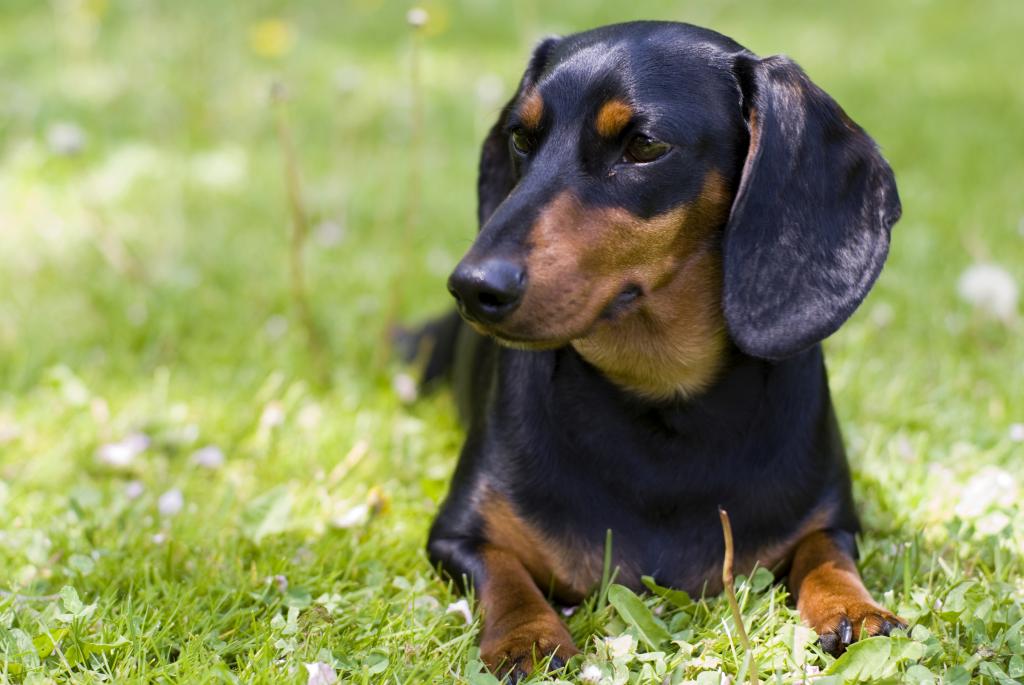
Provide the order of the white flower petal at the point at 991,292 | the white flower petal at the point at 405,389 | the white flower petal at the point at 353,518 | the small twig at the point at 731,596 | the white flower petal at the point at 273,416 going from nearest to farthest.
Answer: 1. the small twig at the point at 731,596
2. the white flower petal at the point at 353,518
3. the white flower petal at the point at 273,416
4. the white flower petal at the point at 405,389
5. the white flower petal at the point at 991,292

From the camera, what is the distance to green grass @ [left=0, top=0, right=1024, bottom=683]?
225 centimetres

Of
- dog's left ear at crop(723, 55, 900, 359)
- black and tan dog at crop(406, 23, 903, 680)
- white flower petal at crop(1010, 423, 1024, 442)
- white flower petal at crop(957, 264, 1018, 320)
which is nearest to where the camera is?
black and tan dog at crop(406, 23, 903, 680)

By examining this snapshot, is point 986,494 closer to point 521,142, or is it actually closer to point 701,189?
point 701,189

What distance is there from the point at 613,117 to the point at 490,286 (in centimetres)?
51

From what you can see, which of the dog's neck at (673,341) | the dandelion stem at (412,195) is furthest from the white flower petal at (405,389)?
the dog's neck at (673,341)

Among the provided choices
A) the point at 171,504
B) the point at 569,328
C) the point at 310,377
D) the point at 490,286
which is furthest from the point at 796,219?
the point at 310,377

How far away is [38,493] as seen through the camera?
3023mm

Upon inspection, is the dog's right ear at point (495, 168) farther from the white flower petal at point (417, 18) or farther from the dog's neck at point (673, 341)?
the dog's neck at point (673, 341)

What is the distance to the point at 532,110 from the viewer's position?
8.04ft

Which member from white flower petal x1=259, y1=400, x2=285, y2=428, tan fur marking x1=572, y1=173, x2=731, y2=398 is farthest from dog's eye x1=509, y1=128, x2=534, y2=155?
white flower petal x1=259, y1=400, x2=285, y2=428

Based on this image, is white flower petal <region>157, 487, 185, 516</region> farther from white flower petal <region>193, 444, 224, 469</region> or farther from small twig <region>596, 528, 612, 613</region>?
small twig <region>596, 528, 612, 613</region>

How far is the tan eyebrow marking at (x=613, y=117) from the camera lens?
230 centimetres

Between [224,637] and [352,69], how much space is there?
6261 millimetres

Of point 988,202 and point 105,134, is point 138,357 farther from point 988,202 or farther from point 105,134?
point 988,202
